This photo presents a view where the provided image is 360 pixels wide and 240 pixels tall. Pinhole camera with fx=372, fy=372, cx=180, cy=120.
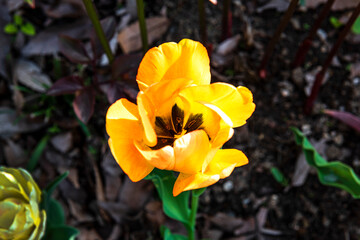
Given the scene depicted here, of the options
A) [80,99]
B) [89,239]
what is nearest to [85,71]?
[80,99]

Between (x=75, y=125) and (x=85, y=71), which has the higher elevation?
(x=85, y=71)

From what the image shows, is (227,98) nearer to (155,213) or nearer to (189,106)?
(189,106)

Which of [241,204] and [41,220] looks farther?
[241,204]

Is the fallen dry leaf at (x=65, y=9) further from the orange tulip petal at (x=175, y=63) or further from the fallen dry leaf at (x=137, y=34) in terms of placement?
the orange tulip petal at (x=175, y=63)

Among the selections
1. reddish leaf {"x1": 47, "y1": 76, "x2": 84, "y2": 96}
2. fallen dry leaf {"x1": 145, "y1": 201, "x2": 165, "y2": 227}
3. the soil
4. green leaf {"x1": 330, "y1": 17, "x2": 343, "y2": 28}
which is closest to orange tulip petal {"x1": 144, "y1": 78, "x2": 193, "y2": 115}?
reddish leaf {"x1": 47, "y1": 76, "x2": 84, "y2": 96}

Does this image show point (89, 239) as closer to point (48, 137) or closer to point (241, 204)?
point (48, 137)

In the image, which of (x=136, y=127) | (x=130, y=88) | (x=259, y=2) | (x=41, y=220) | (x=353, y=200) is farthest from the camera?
(x=259, y=2)

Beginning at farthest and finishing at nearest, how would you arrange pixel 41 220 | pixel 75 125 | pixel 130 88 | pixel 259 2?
pixel 259 2, pixel 75 125, pixel 130 88, pixel 41 220
